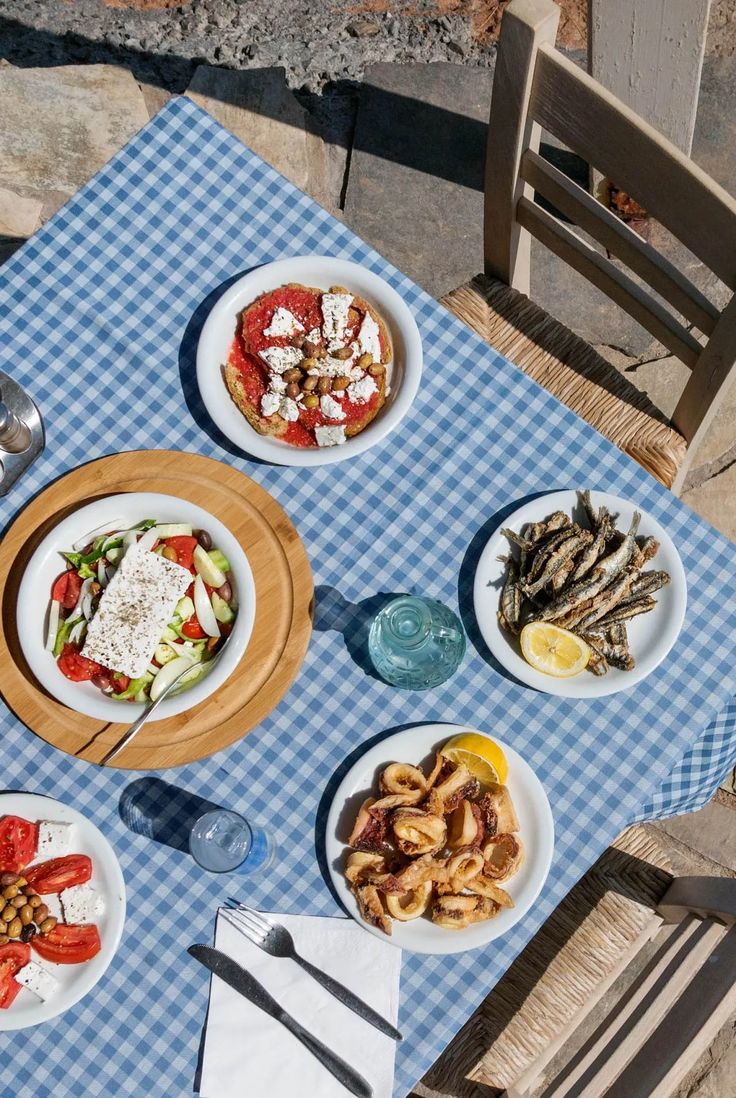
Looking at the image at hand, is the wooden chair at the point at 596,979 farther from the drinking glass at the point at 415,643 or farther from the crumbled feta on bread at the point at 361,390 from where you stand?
the crumbled feta on bread at the point at 361,390

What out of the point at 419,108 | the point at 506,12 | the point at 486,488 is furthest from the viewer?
the point at 419,108

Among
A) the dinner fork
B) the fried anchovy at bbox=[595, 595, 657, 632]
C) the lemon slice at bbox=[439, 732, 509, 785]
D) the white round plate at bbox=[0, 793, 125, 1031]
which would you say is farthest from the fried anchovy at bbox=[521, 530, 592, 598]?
the white round plate at bbox=[0, 793, 125, 1031]

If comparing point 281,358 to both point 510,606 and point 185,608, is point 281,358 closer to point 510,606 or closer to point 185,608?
point 185,608

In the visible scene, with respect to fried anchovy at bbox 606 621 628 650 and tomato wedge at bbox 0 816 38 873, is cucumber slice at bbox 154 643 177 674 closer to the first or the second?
tomato wedge at bbox 0 816 38 873

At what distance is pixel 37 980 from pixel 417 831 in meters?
0.71

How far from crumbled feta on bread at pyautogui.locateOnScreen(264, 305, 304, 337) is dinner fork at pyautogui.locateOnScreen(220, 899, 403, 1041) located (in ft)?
3.47

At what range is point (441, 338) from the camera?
2014 millimetres

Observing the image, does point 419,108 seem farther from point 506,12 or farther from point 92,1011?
point 92,1011

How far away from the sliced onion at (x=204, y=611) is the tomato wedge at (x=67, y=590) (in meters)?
0.23

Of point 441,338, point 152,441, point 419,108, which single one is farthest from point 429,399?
point 419,108

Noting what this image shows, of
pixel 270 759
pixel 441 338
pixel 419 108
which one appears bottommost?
pixel 270 759

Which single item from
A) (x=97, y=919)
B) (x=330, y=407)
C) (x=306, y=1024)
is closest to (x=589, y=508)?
(x=330, y=407)

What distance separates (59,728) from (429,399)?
3.07 ft

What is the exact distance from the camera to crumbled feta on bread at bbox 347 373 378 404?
1907mm
